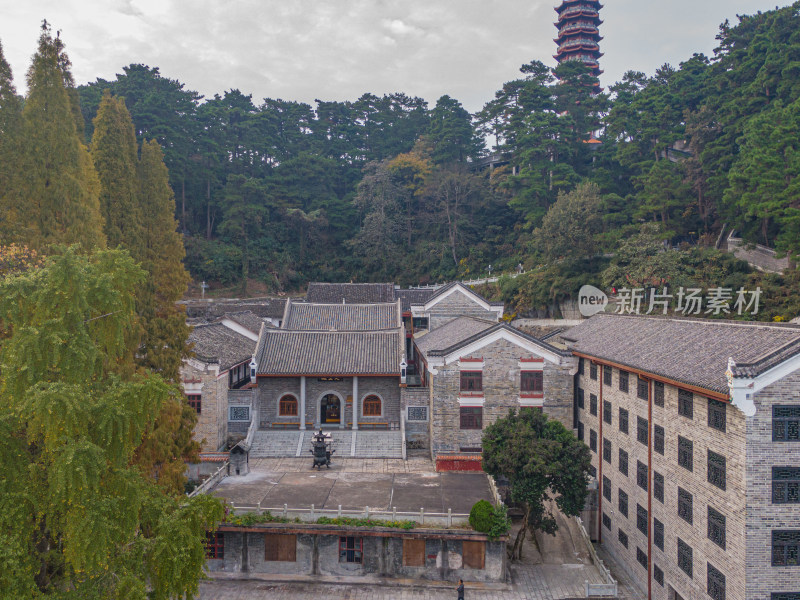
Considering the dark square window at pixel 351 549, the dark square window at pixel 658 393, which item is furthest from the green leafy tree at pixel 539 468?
the dark square window at pixel 351 549

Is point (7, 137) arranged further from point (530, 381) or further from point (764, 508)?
→ point (764, 508)

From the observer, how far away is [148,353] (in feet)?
62.8

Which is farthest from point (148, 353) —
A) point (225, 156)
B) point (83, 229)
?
point (225, 156)

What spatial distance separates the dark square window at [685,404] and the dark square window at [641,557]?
5.24 m

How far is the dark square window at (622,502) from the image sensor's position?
64.4ft

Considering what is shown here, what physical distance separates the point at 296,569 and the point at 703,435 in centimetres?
1297

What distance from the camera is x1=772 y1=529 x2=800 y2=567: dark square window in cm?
1309

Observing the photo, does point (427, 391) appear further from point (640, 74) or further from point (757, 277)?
point (640, 74)

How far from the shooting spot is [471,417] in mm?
24297

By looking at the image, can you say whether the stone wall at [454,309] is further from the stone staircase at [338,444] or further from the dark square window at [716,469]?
the dark square window at [716,469]

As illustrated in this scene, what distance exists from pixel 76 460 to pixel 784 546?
50.1 feet

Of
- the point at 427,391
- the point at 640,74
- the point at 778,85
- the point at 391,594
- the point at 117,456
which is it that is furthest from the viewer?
the point at 640,74

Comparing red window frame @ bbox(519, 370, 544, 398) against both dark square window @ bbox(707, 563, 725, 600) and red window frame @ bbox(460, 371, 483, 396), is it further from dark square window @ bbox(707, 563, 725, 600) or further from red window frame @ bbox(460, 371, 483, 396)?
dark square window @ bbox(707, 563, 725, 600)

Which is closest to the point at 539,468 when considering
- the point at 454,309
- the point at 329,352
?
the point at 329,352
